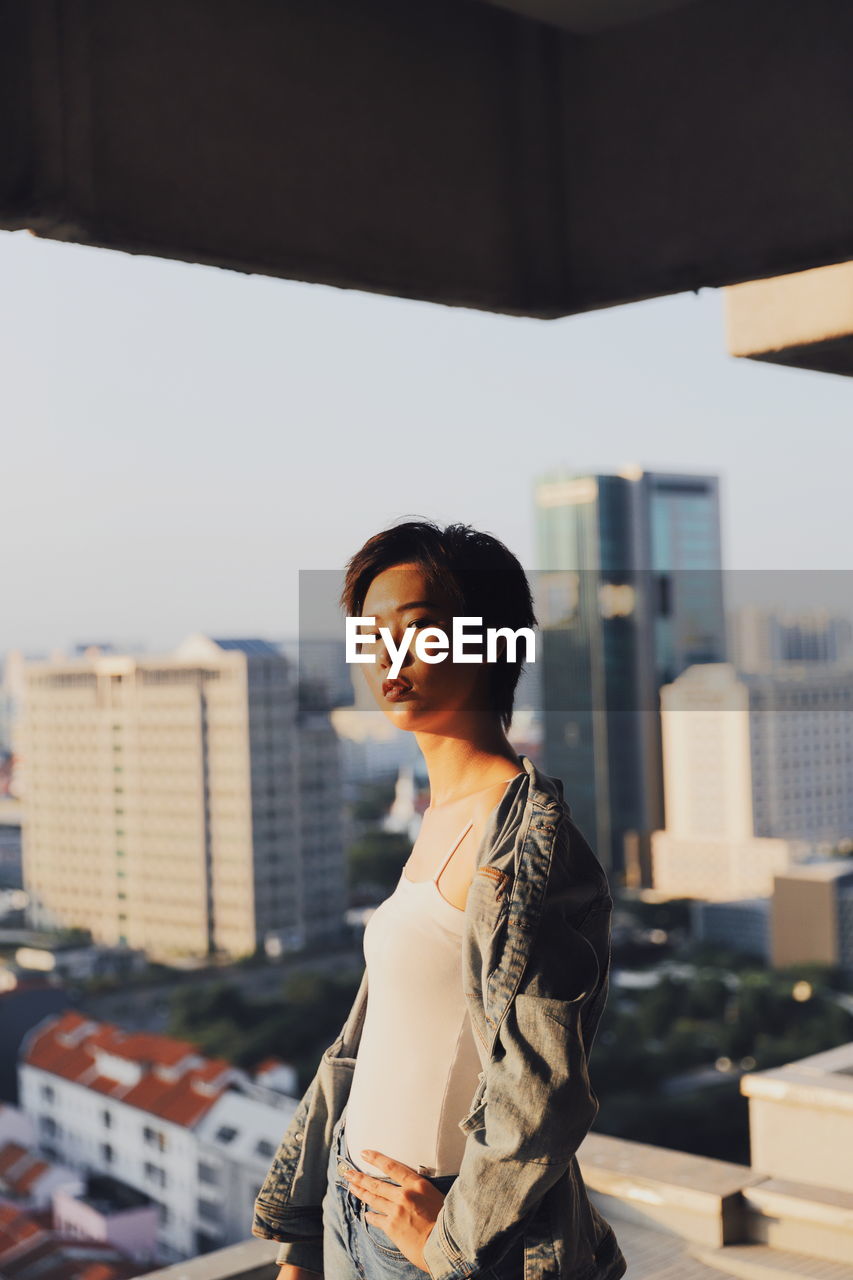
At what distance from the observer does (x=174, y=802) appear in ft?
120

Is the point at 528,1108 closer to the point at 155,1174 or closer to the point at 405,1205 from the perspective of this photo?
the point at 405,1205

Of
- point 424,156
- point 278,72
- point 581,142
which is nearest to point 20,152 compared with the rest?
point 278,72

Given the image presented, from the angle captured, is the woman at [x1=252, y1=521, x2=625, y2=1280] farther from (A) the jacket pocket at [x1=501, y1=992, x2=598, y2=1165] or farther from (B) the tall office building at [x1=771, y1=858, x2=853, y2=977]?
(B) the tall office building at [x1=771, y1=858, x2=853, y2=977]

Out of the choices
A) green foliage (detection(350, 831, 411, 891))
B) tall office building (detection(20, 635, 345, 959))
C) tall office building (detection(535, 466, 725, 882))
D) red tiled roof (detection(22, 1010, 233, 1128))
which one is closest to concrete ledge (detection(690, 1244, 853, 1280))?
red tiled roof (detection(22, 1010, 233, 1128))

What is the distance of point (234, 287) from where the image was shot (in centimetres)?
4988

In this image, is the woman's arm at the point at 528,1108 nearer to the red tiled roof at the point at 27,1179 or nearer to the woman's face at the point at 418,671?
the woman's face at the point at 418,671

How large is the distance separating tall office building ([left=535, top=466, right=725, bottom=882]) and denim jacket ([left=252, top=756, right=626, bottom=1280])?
39.6 meters

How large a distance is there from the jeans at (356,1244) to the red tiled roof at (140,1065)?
72.0 feet

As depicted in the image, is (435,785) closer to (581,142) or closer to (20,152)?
(20,152)

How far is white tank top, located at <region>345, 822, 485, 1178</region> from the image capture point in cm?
107

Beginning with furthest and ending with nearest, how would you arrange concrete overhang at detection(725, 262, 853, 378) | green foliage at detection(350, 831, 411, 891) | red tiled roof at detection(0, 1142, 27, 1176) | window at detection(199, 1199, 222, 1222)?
1. green foliage at detection(350, 831, 411, 891)
2. red tiled roof at detection(0, 1142, 27, 1176)
3. window at detection(199, 1199, 222, 1222)
4. concrete overhang at detection(725, 262, 853, 378)

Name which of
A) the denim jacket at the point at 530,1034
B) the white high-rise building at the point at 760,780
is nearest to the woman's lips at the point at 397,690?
the denim jacket at the point at 530,1034

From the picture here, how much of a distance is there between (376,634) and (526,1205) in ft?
1.48

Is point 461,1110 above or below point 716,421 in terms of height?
below
